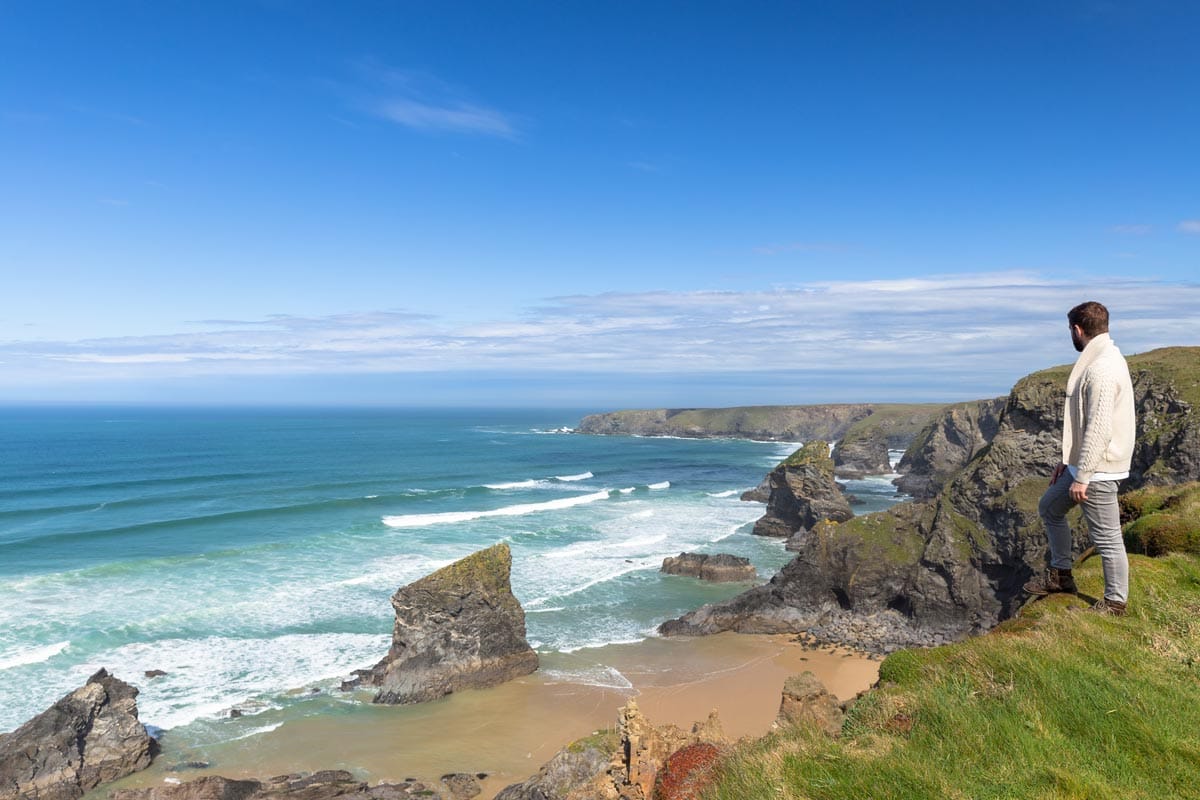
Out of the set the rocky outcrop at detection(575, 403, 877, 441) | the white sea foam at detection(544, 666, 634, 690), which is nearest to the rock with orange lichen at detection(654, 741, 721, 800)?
the white sea foam at detection(544, 666, 634, 690)

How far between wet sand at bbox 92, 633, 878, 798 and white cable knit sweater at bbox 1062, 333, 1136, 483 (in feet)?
60.8

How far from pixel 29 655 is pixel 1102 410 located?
40225 millimetres

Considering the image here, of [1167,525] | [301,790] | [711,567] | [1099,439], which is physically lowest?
[301,790]

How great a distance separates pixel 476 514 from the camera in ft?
213

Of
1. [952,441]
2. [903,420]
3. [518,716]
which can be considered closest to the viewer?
[518,716]

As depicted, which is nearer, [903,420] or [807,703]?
[807,703]

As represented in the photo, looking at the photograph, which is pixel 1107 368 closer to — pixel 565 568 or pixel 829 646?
pixel 829 646

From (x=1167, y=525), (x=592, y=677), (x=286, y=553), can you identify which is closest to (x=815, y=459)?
(x=592, y=677)

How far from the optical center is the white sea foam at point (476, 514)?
60.5 meters

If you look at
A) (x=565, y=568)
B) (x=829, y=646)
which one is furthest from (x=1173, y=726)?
(x=565, y=568)

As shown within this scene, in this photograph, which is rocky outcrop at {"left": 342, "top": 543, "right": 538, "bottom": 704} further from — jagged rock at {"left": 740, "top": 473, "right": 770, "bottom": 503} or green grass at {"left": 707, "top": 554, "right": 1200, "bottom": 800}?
jagged rock at {"left": 740, "top": 473, "right": 770, "bottom": 503}

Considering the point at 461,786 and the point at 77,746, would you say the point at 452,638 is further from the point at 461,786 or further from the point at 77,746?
the point at 77,746

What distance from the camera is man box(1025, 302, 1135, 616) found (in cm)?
738

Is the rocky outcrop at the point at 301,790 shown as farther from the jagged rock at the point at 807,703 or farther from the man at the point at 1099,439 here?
the man at the point at 1099,439
